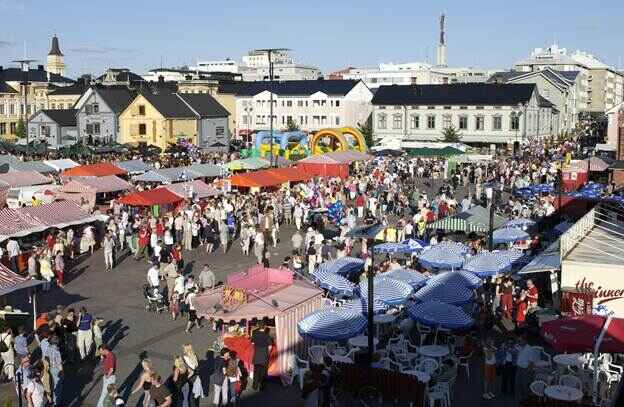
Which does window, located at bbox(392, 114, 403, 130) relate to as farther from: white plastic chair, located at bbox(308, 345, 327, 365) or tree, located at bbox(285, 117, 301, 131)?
white plastic chair, located at bbox(308, 345, 327, 365)

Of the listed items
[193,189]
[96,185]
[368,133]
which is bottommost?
[193,189]

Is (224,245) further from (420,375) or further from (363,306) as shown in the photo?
(420,375)

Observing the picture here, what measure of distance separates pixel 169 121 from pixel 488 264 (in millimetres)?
51670

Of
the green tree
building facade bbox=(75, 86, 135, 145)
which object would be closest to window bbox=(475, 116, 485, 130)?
building facade bbox=(75, 86, 135, 145)

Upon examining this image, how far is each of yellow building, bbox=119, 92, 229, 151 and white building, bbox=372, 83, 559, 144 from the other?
16.4m

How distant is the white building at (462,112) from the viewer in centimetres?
6650

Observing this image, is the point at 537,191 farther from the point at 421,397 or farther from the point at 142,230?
the point at 421,397

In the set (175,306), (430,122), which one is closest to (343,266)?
(175,306)

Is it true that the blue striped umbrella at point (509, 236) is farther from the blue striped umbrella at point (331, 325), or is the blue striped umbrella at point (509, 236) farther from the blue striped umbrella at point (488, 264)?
the blue striped umbrella at point (331, 325)

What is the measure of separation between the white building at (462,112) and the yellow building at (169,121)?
16.4 metres

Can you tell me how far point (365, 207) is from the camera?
113 feet

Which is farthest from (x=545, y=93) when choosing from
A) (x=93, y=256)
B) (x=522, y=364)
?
(x=522, y=364)

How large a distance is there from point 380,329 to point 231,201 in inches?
649

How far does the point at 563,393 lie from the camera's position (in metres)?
12.0
